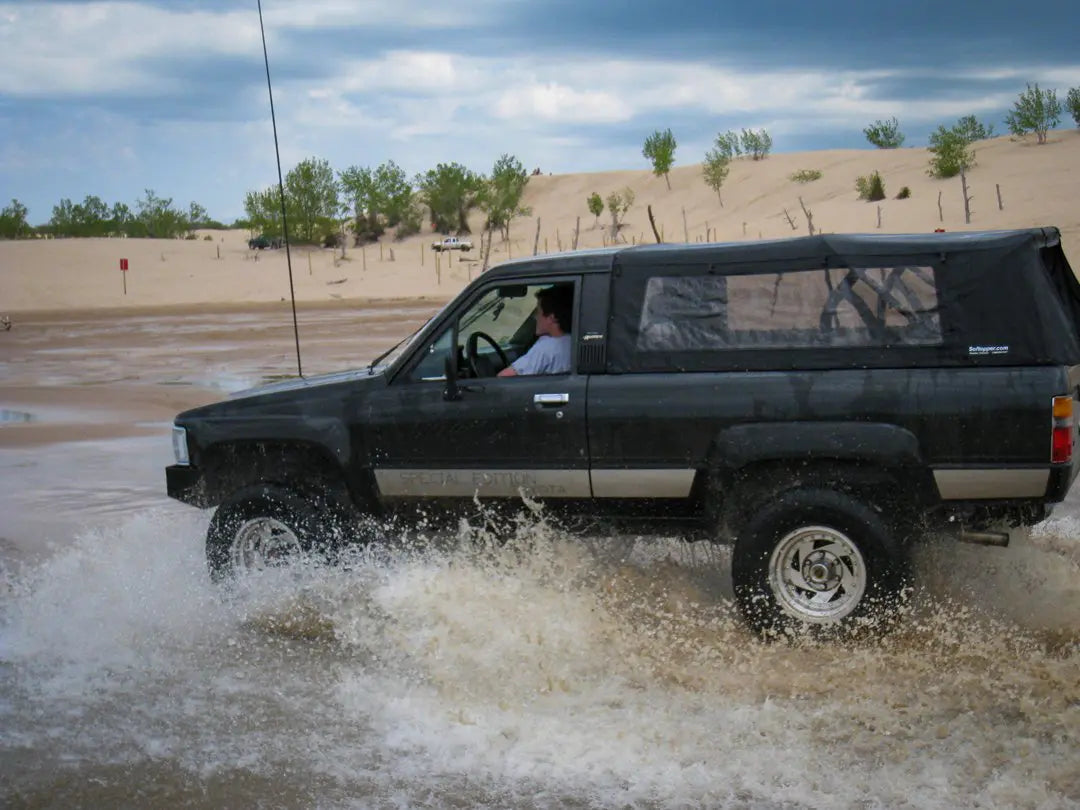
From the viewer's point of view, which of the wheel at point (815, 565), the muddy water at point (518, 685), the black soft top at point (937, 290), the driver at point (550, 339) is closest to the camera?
the muddy water at point (518, 685)

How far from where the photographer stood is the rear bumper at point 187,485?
23.2ft

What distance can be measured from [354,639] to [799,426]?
234 centimetres

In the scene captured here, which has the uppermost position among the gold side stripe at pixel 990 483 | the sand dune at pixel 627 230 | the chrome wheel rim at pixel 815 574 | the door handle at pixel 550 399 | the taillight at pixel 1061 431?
the sand dune at pixel 627 230

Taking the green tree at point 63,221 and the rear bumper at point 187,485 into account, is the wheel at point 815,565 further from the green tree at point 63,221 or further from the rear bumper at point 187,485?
the green tree at point 63,221

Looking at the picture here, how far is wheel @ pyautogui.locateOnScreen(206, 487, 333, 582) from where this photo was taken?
6.81 m

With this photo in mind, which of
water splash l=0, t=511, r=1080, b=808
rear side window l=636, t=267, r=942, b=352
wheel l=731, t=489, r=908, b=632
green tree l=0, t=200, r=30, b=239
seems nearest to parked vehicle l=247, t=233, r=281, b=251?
green tree l=0, t=200, r=30, b=239

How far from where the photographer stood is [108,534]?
30.1ft

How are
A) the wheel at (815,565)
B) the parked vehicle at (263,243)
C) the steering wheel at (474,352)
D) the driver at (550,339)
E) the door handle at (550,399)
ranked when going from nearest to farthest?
the wheel at (815,565)
the door handle at (550,399)
the driver at (550,339)
the steering wheel at (474,352)
the parked vehicle at (263,243)

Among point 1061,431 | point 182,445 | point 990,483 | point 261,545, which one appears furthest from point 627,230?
point 1061,431

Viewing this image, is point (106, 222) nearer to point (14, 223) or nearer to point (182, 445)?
point (14, 223)

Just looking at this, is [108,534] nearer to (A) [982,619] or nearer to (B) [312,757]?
(B) [312,757]

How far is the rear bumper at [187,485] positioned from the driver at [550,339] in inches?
67.8

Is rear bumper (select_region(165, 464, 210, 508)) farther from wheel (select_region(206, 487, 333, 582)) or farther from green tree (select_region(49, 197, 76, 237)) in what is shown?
green tree (select_region(49, 197, 76, 237))

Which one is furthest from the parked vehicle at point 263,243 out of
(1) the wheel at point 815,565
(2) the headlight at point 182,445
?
(1) the wheel at point 815,565
